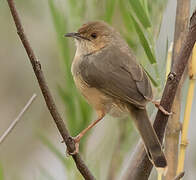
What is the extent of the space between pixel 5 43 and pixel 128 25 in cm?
228

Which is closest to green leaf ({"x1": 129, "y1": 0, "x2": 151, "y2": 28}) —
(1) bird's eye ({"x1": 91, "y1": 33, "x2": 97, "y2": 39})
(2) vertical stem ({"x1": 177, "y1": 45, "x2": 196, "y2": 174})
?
A: (2) vertical stem ({"x1": 177, "y1": 45, "x2": 196, "y2": 174})

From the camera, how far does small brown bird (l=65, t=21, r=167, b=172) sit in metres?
2.92

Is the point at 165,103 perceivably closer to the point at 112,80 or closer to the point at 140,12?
the point at 140,12

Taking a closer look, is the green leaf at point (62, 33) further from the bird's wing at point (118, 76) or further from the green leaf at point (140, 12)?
the green leaf at point (140, 12)

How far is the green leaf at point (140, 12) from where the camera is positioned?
108 inches

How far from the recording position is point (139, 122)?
287cm

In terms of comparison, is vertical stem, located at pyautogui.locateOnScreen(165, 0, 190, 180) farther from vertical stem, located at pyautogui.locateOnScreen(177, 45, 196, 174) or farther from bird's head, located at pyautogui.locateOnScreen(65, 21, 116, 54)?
bird's head, located at pyautogui.locateOnScreen(65, 21, 116, 54)

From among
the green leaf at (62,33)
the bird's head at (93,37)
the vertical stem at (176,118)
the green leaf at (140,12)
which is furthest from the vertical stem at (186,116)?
the bird's head at (93,37)

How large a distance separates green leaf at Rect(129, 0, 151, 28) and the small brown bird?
36 cm

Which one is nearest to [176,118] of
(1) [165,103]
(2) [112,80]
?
(1) [165,103]

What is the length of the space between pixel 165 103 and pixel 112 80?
0.66m

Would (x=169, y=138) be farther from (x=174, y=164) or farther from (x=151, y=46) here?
(x=151, y=46)

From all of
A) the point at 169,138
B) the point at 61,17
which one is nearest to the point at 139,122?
the point at 169,138

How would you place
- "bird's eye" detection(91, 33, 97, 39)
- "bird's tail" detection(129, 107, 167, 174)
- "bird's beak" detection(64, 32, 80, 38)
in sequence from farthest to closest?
"bird's eye" detection(91, 33, 97, 39), "bird's beak" detection(64, 32, 80, 38), "bird's tail" detection(129, 107, 167, 174)
